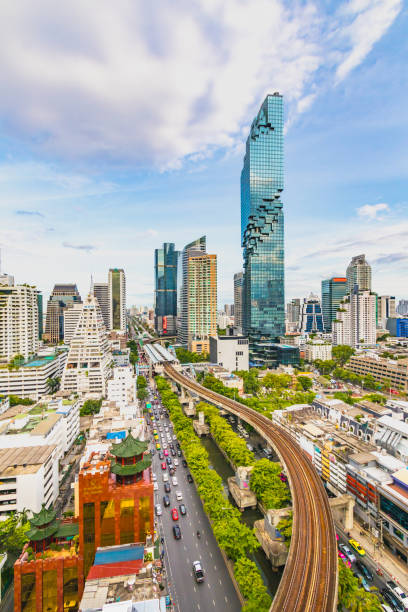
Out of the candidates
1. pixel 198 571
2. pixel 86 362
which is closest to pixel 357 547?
pixel 198 571

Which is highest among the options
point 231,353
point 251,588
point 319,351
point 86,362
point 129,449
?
point 129,449

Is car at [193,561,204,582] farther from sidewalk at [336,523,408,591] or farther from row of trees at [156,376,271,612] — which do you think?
sidewalk at [336,523,408,591]

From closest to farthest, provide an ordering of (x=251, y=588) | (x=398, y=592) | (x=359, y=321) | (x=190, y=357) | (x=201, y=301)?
→ (x=251, y=588)
(x=398, y=592)
(x=190, y=357)
(x=201, y=301)
(x=359, y=321)

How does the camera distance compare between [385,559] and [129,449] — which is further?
[385,559]

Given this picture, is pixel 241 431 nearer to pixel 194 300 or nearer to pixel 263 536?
pixel 263 536

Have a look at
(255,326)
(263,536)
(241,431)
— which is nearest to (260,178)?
(255,326)

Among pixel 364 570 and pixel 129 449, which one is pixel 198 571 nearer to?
pixel 129 449

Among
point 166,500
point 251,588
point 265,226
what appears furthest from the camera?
point 265,226

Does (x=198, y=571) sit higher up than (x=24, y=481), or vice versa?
(x=24, y=481)
